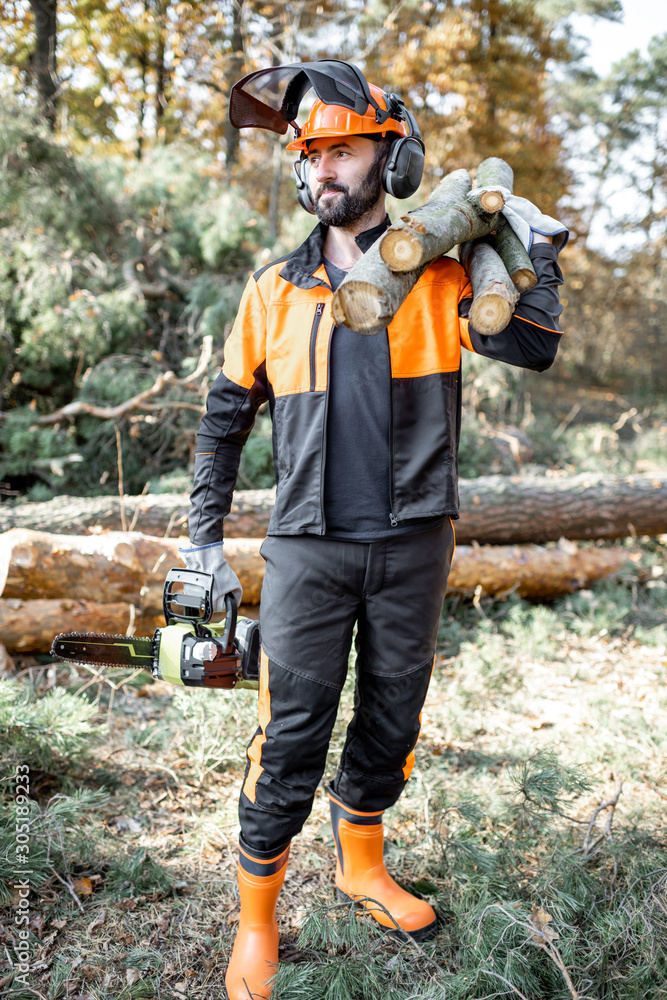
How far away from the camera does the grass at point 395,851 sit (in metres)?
1.88

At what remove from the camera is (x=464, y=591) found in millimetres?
4617

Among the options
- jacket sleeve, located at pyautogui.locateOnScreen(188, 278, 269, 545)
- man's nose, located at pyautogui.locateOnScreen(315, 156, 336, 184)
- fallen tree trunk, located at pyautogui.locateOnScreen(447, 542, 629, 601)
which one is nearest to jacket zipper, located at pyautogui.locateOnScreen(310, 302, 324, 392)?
jacket sleeve, located at pyautogui.locateOnScreen(188, 278, 269, 545)

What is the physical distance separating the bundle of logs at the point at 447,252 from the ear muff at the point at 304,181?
434 mm

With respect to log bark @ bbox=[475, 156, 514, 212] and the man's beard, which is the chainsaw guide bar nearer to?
the man's beard

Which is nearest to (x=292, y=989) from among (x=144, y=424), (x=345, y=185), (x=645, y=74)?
(x=345, y=185)

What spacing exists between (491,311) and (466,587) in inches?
127

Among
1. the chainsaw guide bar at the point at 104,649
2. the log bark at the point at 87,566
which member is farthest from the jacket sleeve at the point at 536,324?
the log bark at the point at 87,566

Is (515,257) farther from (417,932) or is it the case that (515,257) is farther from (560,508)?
(560,508)

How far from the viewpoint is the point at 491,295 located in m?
1.61

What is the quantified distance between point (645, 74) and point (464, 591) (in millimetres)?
15186

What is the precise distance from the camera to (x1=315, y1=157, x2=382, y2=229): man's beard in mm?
1899

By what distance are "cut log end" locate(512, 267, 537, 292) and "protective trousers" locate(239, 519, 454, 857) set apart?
0.76 meters

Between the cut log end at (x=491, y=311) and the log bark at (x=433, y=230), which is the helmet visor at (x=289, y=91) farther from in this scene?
the cut log end at (x=491, y=311)

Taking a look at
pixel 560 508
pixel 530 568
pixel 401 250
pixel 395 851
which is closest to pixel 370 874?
pixel 395 851
